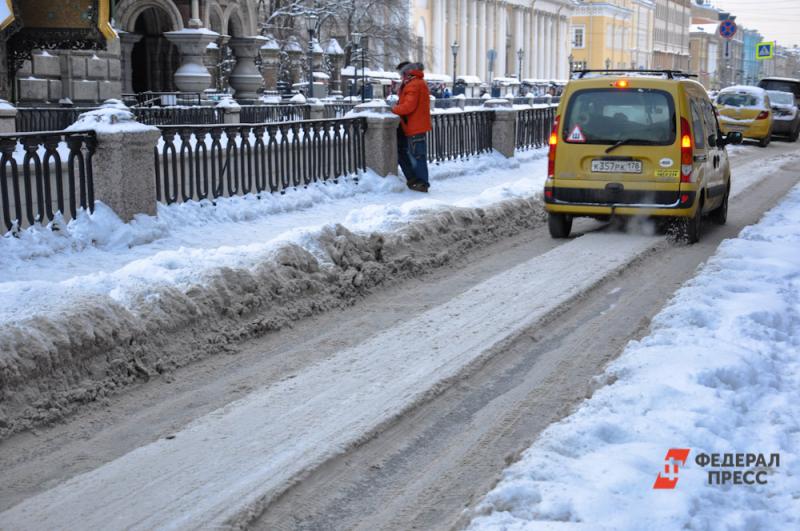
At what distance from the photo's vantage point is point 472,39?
105938 mm

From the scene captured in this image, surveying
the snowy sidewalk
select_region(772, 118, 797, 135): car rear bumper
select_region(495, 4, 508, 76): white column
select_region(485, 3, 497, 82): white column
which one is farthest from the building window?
the snowy sidewalk

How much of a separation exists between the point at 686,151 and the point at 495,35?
104891mm

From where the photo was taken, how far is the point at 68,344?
21.1 feet

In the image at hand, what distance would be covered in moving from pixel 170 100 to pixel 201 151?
20.7 metres

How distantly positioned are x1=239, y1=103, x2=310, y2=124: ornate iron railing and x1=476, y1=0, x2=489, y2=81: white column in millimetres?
78131

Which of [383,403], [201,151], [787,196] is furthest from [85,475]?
[787,196]

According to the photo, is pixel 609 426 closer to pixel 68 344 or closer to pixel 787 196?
pixel 68 344

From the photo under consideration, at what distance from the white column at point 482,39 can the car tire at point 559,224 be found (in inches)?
3892

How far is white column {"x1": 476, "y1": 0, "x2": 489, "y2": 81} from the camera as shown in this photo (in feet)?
358

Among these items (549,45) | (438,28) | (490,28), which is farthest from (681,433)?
(549,45)

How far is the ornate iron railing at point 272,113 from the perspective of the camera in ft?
102

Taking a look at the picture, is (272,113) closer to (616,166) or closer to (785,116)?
(785,116)

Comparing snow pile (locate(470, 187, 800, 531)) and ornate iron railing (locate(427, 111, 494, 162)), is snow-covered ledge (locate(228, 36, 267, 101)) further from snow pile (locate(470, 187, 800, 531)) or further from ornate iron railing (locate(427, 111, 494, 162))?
snow pile (locate(470, 187, 800, 531))

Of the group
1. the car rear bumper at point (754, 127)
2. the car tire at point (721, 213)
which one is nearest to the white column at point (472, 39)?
the car rear bumper at point (754, 127)
